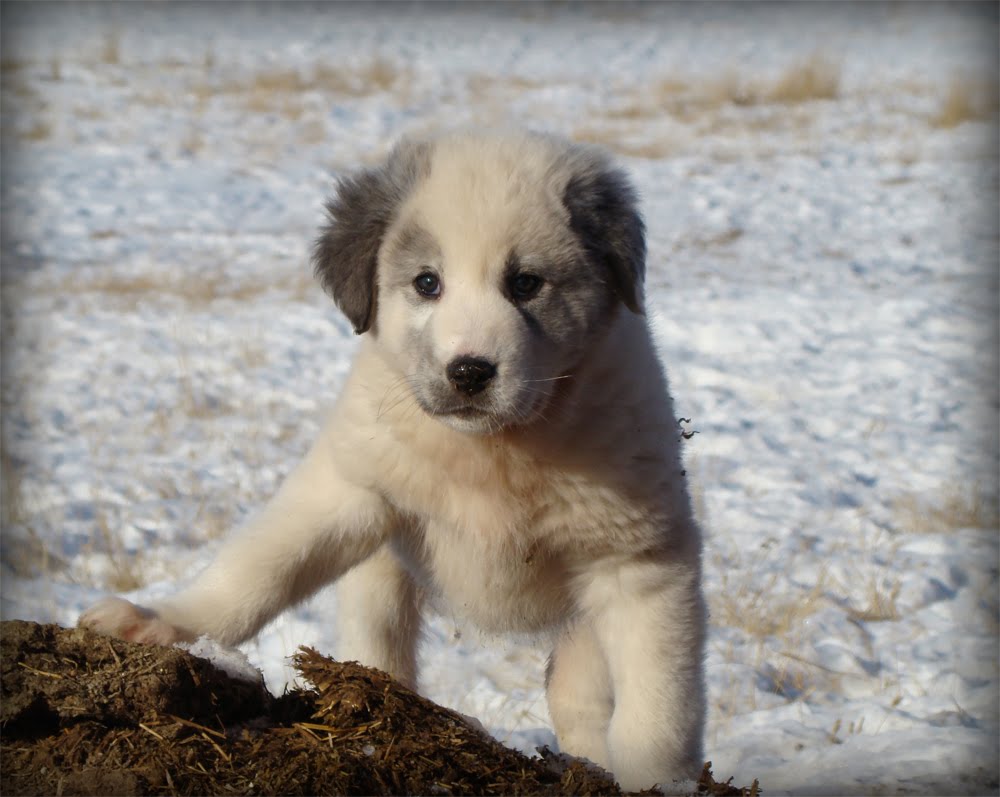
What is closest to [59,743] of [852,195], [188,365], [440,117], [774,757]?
[774,757]

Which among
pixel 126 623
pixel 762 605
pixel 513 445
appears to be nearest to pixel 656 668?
pixel 513 445

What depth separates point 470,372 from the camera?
9.52 ft

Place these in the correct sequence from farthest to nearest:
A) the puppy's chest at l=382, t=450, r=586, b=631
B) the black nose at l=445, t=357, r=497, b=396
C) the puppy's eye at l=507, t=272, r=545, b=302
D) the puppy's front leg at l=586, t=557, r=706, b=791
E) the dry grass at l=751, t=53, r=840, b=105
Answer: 1. the dry grass at l=751, t=53, r=840, b=105
2. the puppy's chest at l=382, t=450, r=586, b=631
3. the puppy's front leg at l=586, t=557, r=706, b=791
4. the puppy's eye at l=507, t=272, r=545, b=302
5. the black nose at l=445, t=357, r=497, b=396

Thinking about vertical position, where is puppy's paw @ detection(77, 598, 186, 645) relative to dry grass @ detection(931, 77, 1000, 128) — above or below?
below

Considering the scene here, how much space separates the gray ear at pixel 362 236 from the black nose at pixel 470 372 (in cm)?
55

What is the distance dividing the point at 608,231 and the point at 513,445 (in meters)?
0.68

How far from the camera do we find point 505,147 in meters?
3.40

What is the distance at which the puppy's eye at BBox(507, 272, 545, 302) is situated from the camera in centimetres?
315

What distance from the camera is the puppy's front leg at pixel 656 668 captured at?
3254 mm

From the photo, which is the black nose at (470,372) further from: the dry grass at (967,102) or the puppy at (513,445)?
the dry grass at (967,102)

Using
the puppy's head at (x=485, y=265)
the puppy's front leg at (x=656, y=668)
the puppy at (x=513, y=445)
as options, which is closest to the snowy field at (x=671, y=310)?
the puppy's front leg at (x=656, y=668)

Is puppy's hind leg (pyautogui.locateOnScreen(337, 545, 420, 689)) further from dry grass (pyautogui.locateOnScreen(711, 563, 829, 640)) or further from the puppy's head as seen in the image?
dry grass (pyautogui.locateOnScreen(711, 563, 829, 640))

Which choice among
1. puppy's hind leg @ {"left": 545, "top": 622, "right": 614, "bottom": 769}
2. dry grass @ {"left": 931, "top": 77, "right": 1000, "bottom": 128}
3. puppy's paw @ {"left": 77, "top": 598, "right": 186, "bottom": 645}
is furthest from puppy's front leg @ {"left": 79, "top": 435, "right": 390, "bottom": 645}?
dry grass @ {"left": 931, "top": 77, "right": 1000, "bottom": 128}

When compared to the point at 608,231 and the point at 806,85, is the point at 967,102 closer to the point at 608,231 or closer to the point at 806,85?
the point at 806,85
